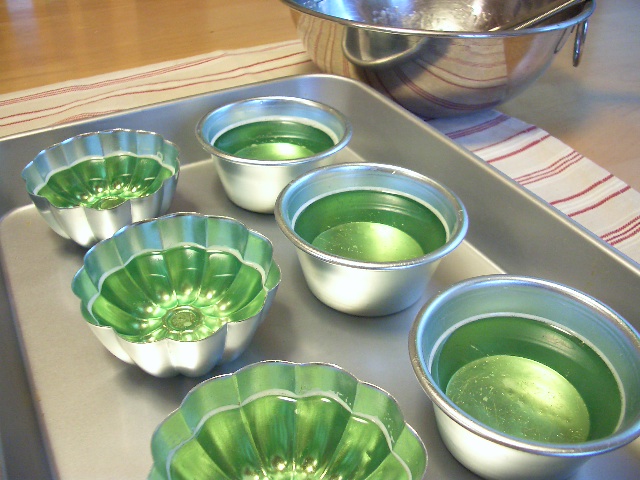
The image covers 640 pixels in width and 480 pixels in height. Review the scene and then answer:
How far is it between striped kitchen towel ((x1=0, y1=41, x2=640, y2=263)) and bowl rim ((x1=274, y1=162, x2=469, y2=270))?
0.14 metres

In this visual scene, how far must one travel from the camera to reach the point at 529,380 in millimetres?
350

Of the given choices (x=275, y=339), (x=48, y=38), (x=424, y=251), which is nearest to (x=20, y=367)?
(x=275, y=339)

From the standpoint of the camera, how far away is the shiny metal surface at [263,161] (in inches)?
18.4

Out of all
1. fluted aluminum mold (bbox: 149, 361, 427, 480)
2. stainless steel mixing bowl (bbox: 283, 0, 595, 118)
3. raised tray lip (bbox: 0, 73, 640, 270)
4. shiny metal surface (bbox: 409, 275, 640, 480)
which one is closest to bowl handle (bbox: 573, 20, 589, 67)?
stainless steel mixing bowl (bbox: 283, 0, 595, 118)

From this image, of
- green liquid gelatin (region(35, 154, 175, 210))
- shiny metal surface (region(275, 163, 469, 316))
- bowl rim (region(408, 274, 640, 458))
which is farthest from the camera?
green liquid gelatin (region(35, 154, 175, 210))

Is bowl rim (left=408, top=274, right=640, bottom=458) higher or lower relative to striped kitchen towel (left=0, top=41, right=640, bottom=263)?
higher

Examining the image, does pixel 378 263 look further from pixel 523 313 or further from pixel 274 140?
pixel 274 140

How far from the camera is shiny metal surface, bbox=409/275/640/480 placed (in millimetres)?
281

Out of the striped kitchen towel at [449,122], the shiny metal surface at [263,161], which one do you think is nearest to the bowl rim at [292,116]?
the shiny metal surface at [263,161]

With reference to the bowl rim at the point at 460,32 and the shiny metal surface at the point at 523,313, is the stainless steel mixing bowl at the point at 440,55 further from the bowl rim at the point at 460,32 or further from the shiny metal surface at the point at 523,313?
the shiny metal surface at the point at 523,313

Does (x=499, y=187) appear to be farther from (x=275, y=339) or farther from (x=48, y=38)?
(x=48, y=38)

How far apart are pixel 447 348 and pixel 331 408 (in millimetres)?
73

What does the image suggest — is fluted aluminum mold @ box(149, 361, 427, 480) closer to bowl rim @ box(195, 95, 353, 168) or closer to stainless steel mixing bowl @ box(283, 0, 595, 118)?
bowl rim @ box(195, 95, 353, 168)

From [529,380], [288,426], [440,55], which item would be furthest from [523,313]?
[440,55]
